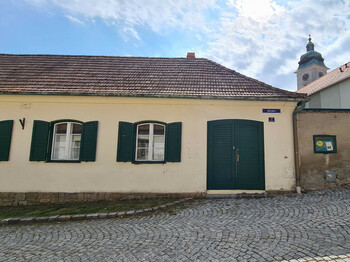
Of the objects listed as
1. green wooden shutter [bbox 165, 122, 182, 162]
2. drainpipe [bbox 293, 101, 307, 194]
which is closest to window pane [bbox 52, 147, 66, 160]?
green wooden shutter [bbox 165, 122, 182, 162]

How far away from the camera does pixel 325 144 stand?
290 inches

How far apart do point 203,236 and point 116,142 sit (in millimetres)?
4505

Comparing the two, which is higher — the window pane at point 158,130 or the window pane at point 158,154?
the window pane at point 158,130

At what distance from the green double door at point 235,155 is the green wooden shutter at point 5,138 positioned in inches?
279

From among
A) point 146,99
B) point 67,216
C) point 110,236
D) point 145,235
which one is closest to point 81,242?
point 110,236

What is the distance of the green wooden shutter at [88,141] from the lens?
7.20 metres

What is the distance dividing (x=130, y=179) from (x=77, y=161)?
1.98m

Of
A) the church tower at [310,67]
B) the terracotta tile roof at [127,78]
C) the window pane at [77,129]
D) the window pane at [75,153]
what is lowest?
the window pane at [75,153]

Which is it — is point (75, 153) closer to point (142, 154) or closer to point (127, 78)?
point (142, 154)

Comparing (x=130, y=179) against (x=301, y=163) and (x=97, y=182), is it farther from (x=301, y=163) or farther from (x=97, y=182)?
(x=301, y=163)

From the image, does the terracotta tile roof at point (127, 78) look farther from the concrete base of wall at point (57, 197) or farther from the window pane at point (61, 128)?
the concrete base of wall at point (57, 197)

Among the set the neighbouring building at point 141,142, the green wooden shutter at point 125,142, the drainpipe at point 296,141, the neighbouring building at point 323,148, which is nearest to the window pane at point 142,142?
the neighbouring building at point 141,142

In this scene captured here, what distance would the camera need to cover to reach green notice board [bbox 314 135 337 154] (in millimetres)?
7332

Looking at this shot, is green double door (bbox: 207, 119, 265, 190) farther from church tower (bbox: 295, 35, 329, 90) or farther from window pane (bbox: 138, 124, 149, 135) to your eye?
church tower (bbox: 295, 35, 329, 90)
